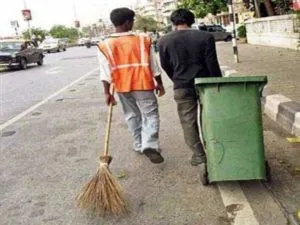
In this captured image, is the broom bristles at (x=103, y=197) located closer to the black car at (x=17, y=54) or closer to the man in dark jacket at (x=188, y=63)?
the man in dark jacket at (x=188, y=63)

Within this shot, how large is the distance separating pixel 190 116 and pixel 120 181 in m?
0.96

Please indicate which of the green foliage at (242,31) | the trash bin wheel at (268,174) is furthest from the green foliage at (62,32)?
the trash bin wheel at (268,174)

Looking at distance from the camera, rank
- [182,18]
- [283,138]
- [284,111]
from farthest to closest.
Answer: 1. [284,111]
2. [283,138]
3. [182,18]

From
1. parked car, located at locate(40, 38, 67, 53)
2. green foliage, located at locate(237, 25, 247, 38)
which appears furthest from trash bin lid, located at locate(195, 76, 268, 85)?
parked car, located at locate(40, 38, 67, 53)

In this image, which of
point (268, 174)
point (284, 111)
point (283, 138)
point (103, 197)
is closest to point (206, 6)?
point (284, 111)

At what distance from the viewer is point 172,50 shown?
185 inches

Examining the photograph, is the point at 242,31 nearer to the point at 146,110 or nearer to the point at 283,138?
the point at 283,138

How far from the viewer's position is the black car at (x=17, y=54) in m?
24.7

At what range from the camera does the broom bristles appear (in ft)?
13.6

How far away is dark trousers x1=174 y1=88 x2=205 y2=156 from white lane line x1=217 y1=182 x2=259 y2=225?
1.47 ft

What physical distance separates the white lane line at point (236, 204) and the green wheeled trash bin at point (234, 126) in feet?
0.55

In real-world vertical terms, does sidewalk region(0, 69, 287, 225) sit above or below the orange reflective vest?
below

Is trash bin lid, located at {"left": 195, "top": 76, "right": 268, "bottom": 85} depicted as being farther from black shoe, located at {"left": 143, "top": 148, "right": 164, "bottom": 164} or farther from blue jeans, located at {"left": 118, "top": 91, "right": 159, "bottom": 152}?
black shoe, located at {"left": 143, "top": 148, "right": 164, "bottom": 164}

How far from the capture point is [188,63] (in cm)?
470
